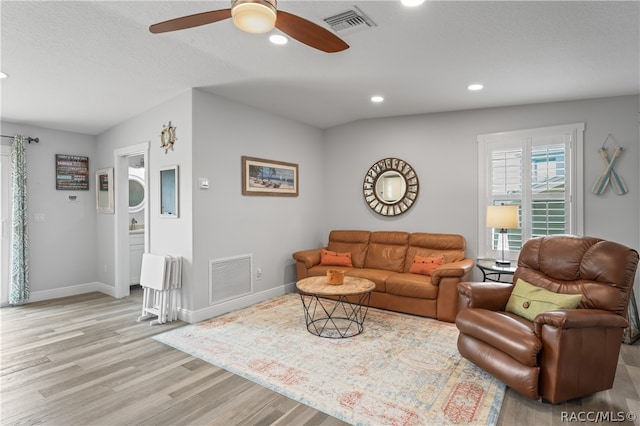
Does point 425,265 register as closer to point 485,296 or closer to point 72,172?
point 485,296

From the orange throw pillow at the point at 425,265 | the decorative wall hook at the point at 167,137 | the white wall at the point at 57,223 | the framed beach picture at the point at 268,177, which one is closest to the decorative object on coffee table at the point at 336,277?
the orange throw pillow at the point at 425,265

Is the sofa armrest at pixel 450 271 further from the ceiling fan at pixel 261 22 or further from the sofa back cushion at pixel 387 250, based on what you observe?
the ceiling fan at pixel 261 22

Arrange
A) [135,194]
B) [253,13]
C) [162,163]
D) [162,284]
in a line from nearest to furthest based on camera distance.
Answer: [253,13]
[162,284]
[162,163]
[135,194]

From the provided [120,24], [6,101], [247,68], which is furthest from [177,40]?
[6,101]

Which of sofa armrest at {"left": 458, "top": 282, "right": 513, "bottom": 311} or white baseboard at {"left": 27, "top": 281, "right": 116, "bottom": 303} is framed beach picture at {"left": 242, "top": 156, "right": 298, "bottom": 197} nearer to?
white baseboard at {"left": 27, "top": 281, "right": 116, "bottom": 303}

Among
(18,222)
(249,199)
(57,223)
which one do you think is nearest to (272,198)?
(249,199)

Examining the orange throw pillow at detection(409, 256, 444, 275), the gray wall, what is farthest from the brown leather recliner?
the gray wall

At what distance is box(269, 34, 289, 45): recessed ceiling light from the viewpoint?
2.75 m

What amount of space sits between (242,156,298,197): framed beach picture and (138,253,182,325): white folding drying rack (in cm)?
129

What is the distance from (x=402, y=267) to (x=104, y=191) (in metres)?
4.68

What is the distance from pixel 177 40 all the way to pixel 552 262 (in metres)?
3.68

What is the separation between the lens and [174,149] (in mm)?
4172

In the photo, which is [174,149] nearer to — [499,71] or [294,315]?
[294,315]

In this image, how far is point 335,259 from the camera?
5168 millimetres
